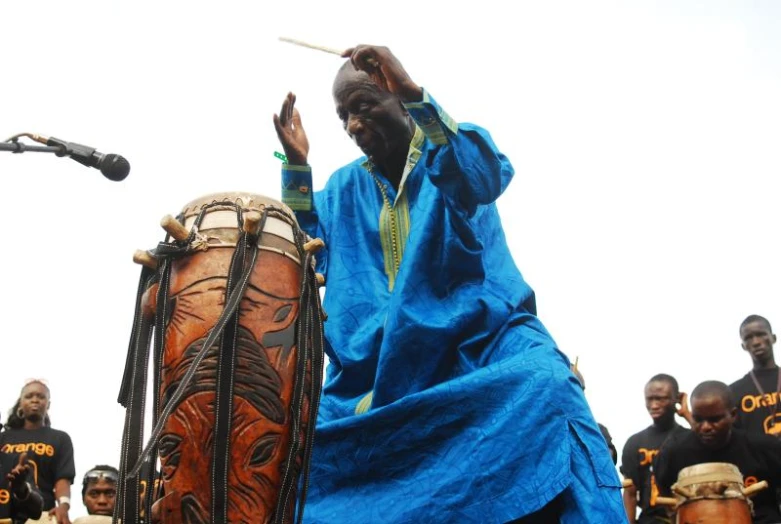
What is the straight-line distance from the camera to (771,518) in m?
6.29

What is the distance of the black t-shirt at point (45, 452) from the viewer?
7.28 metres

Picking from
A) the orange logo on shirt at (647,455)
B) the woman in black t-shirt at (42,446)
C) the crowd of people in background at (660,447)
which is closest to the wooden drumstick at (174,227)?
the crowd of people in background at (660,447)

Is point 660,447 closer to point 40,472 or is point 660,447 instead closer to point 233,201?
point 40,472

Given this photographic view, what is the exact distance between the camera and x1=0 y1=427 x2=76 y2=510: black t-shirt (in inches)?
287

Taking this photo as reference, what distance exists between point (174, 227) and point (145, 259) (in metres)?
0.16

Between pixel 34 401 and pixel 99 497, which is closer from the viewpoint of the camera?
pixel 99 497

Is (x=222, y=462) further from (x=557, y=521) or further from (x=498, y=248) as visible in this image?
(x=498, y=248)

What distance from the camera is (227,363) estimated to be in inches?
113

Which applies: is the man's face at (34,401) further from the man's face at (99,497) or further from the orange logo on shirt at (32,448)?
the man's face at (99,497)

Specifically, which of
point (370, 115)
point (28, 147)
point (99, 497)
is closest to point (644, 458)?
point (99, 497)

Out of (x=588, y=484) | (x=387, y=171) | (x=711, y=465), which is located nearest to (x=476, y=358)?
(x=588, y=484)

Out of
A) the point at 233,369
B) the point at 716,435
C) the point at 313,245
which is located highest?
the point at 313,245

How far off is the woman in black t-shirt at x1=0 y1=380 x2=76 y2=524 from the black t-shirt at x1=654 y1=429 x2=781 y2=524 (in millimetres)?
3542

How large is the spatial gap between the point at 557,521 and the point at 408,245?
1070 millimetres
